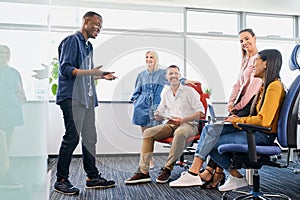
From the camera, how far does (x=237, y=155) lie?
1.81 metres

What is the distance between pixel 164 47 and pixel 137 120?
0.56 meters

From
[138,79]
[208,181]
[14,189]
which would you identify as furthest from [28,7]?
[208,181]

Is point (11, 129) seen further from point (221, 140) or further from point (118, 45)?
point (221, 140)

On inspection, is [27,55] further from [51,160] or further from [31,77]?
[51,160]

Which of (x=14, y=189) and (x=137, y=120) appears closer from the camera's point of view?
(x=14, y=189)

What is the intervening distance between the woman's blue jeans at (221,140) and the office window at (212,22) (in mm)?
2465

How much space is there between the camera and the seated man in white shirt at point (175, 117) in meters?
2.19

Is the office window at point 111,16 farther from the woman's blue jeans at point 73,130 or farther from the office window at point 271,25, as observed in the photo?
the woman's blue jeans at point 73,130

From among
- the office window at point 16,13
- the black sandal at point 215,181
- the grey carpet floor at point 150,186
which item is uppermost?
the office window at point 16,13

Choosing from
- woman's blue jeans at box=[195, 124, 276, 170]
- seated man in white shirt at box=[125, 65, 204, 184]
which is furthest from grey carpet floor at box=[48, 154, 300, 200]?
woman's blue jeans at box=[195, 124, 276, 170]

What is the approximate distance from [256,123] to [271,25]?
3.47m

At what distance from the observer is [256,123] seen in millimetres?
1785

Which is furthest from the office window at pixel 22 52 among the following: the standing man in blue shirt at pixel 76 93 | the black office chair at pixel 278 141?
the black office chair at pixel 278 141

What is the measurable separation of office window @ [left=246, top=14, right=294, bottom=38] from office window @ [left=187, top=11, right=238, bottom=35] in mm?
273
